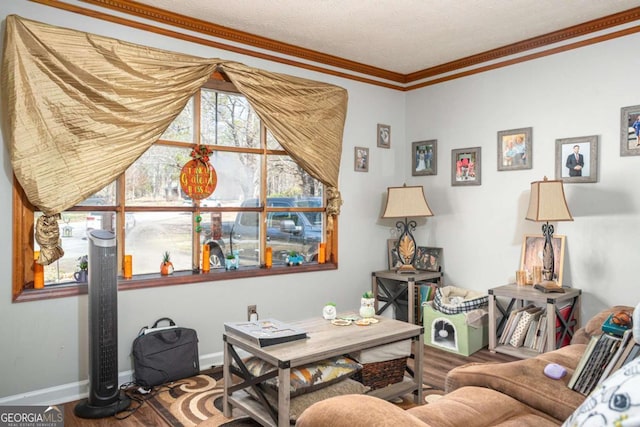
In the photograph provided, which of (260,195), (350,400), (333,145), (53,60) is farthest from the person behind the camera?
(333,145)

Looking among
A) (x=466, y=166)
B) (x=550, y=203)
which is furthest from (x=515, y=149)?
(x=550, y=203)

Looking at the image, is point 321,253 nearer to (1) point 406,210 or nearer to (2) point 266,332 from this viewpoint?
(1) point 406,210

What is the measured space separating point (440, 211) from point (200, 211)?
2302mm

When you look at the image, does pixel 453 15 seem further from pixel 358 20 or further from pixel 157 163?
pixel 157 163

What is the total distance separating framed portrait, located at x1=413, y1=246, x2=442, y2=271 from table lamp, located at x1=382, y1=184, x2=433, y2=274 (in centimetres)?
15

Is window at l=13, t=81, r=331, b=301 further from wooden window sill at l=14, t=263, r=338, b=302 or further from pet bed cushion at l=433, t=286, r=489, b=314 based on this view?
pet bed cushion at l=433, t=286, r=489, b=314

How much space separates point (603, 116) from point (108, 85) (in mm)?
3463

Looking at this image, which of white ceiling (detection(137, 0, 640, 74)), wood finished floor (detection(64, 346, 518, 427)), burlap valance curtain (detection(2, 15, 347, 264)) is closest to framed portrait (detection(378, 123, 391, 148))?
white ceiling (detection(137, 0, 640, 74))

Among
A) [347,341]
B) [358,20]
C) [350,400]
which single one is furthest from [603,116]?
[350,400]

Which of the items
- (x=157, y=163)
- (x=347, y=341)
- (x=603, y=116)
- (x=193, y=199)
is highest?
(x=603, y=116)

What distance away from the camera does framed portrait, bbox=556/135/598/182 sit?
346 cm

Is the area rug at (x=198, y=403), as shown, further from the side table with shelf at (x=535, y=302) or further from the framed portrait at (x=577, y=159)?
the framed portrait at (x=577, y=159)

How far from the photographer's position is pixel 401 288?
4477 millimetres

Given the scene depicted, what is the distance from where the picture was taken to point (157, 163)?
3393 millimetres
